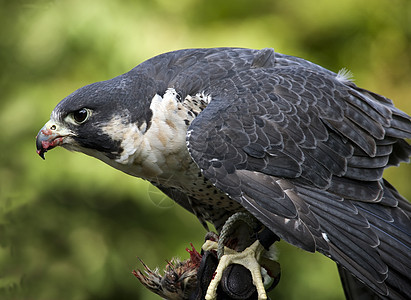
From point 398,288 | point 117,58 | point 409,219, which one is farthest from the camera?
point 117,58

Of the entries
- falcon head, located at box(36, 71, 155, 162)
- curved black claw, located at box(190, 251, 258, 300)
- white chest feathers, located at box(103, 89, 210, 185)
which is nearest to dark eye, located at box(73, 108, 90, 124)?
falcon head, located at box(36, 71, 155, 162)

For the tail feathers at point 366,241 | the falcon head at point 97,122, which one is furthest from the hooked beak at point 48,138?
the tail feathers at point 366,241

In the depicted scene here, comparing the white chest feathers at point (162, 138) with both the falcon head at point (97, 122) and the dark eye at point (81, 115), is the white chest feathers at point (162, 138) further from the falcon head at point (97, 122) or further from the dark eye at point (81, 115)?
the dark eye at point (81, 115)

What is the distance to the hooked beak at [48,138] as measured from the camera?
2.69 meters

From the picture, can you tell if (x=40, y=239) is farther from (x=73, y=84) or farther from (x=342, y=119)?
(x=342, y=119)

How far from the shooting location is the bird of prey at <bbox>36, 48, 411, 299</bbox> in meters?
2.44

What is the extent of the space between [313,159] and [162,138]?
73 centimetres

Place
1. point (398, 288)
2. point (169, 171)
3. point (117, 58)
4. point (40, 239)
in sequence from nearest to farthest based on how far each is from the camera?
point (398, 288)
point (169, 171)
point (117, 58)
point (40, 239)

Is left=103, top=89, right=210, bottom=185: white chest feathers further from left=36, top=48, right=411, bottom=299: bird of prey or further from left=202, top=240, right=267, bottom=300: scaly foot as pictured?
left=202, top=240, right=267, bottom=300: scaly foot

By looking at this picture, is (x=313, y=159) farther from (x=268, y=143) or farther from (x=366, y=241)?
(x=366, y=241)

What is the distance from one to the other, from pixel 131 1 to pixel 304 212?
2420mm

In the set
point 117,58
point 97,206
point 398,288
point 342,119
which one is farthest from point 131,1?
point 398,288

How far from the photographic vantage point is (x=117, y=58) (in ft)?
13.1

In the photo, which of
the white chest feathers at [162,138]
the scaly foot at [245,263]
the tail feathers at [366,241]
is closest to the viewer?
the tail feathers at [366,241]
